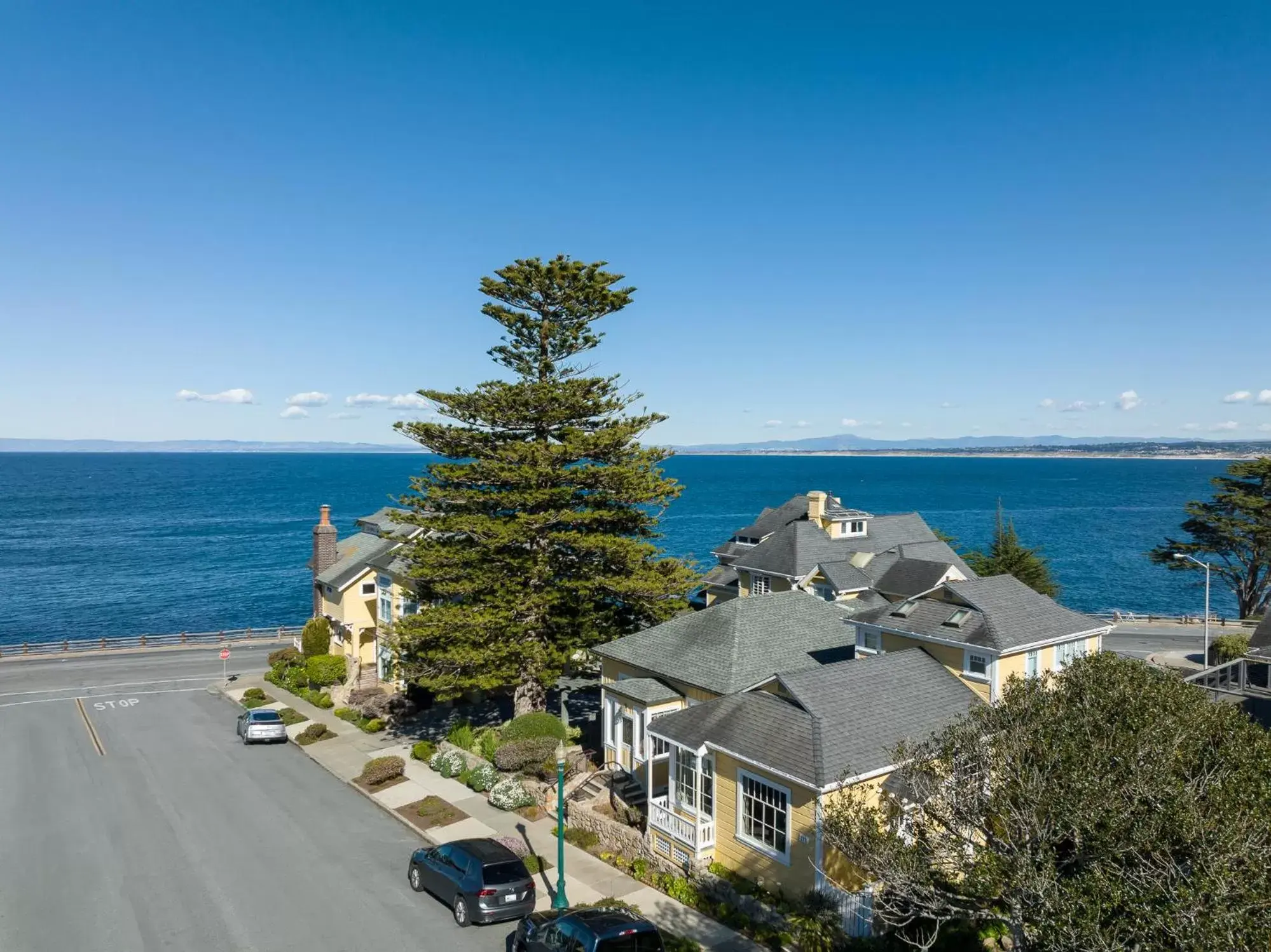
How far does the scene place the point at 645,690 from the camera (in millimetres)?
26484

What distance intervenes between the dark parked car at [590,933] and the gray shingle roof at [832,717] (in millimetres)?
4942

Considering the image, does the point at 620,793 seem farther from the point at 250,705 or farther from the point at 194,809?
the point at 250,705

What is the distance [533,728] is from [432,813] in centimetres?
499

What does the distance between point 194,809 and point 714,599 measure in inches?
1320

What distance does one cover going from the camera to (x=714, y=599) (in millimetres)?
53469

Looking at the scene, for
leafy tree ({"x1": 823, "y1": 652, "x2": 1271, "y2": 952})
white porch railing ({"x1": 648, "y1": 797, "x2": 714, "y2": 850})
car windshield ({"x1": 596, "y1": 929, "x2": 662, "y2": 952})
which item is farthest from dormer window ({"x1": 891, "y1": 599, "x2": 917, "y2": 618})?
car windshield ({"x1": 596, "y1": 929, "x2": 662, "y2": 952})

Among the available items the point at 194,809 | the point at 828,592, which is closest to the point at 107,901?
the point at 194,809

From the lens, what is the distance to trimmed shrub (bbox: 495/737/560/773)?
28078 mm

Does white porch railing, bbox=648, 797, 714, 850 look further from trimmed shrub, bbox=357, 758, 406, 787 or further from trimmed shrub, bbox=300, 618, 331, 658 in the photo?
trimmed shrub, bbox=300, 618, 331, 658

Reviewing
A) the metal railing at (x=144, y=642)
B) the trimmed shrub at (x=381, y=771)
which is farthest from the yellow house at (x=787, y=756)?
the metal railing at (x=144, y=642)

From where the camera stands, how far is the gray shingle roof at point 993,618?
24359 mm

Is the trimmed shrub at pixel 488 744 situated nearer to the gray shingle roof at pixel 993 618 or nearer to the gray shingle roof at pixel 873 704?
the gray shingle roof at pixel 873 704

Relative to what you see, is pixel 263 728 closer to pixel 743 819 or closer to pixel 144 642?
pixel 743 819

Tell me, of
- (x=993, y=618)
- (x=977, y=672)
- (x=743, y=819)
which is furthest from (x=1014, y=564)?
(x=743, y=819)
